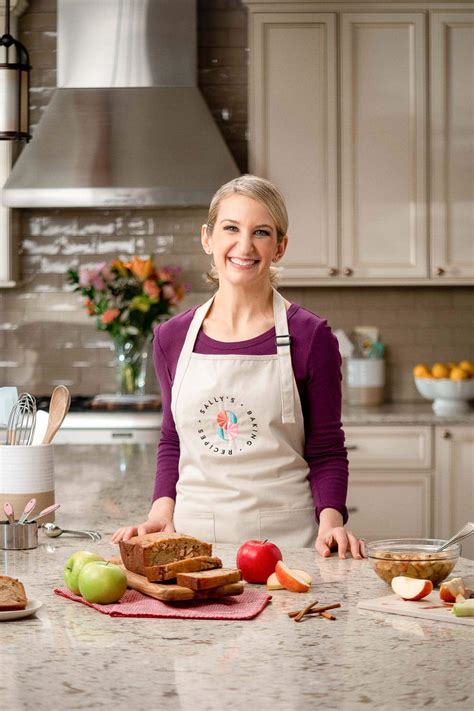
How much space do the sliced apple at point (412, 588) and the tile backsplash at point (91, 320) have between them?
3.57m

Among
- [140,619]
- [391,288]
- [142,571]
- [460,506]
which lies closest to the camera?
[140,619]

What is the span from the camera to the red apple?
1547 mm

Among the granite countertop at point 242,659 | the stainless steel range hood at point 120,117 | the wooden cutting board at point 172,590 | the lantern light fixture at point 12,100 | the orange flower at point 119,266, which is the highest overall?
the stainless steel range hood at point 120,117

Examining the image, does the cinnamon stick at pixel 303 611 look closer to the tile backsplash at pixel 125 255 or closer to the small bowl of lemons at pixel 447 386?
the small bowl of lemons at pixel 447 386

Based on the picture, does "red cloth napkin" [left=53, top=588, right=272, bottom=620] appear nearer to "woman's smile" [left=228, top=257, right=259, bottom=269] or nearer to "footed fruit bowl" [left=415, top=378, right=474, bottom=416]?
"woman's smile" [left=228, top=257, right=259, bottom=269]

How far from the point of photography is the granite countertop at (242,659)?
3.48ft

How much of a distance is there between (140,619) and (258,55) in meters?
3.75

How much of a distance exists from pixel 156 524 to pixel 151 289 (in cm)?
281

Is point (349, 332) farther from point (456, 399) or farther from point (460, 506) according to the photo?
point (460, 506)

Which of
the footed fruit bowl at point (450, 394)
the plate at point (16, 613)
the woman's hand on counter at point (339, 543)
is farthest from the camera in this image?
the footed fruit bowl at point (450, 394)

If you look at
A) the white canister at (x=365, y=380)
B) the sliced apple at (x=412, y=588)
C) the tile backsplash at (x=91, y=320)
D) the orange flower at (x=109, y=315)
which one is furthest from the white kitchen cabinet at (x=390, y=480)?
the sliced apple at (x=412, y=588)

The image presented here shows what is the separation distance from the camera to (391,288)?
500cm

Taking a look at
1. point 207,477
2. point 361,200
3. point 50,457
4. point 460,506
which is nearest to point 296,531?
point 207,477

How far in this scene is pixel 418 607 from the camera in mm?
1388
